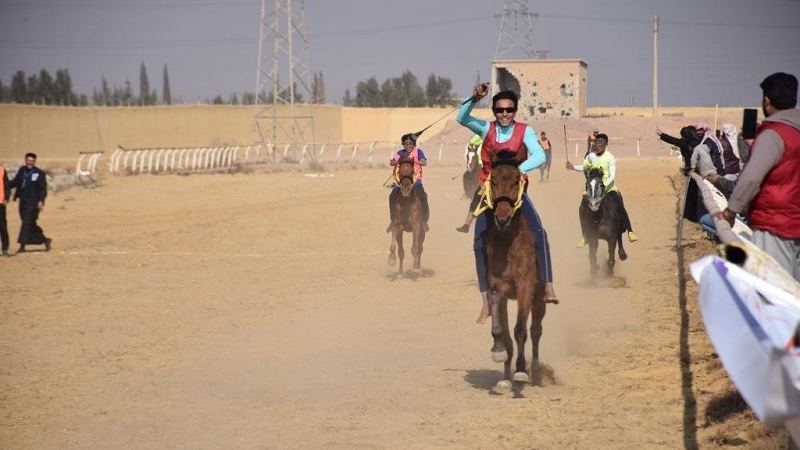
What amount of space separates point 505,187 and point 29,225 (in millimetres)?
17452

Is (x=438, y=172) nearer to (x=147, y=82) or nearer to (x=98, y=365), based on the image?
(x=98, y=365)

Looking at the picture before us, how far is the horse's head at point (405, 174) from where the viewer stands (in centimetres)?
1873

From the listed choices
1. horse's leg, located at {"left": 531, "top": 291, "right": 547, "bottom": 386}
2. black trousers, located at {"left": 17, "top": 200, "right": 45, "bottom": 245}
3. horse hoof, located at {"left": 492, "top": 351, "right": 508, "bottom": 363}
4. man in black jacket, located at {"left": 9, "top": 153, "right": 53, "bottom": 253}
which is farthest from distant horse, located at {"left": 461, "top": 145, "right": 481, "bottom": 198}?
horse hoof, located at {"left": 492, "top": 351, "right": 508, "bottom": 363}

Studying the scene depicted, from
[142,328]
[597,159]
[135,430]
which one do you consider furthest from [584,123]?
[135,430]

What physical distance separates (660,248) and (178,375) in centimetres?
1276

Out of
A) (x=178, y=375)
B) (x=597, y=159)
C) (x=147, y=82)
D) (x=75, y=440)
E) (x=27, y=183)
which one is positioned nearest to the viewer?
(x=75, y=440)

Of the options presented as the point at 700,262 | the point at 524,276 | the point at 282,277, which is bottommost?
the point at 282,277

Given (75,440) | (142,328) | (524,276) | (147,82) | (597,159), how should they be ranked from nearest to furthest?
(75,440)
(524,276)
(142,328)
(597,159)
(147,82)

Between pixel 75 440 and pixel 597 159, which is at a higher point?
pixel 597 159

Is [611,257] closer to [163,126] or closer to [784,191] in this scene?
[784,191]

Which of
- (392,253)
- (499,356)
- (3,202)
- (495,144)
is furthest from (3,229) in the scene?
(499,356)

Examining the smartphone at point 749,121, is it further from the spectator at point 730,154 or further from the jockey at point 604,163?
the jockey at point 604,163

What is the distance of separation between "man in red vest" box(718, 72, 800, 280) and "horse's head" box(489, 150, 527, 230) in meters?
2.40

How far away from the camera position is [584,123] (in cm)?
7162
